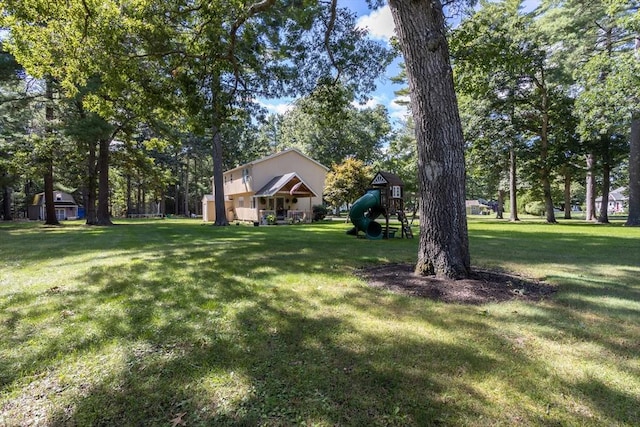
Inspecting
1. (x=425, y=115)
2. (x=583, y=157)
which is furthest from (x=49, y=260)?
(x=583, y=157)

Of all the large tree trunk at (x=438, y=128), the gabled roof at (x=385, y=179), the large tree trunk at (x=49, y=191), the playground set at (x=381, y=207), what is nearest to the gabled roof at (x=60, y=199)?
the large tree trunk at (x=49, y=191)

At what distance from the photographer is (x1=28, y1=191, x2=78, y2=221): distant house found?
1601 inches

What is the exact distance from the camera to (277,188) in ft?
79.1

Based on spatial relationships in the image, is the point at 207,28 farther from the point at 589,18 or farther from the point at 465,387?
the point at 589,18

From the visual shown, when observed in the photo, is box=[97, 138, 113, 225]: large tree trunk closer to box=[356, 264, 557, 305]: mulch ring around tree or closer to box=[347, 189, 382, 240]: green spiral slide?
box=[347, 189, 382, 240]: green spiral slide

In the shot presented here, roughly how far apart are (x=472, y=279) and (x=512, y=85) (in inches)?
821

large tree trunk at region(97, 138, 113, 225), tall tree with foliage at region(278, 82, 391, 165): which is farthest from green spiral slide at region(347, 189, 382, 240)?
tall tree with foliage at region(278, 82, 391, 165)

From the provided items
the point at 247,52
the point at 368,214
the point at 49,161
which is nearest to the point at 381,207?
the point at 368,214

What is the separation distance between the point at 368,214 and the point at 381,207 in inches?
25.1

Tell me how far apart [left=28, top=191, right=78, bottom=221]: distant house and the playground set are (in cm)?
4426

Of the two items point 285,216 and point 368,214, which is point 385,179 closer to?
point 368,214

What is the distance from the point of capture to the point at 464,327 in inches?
131

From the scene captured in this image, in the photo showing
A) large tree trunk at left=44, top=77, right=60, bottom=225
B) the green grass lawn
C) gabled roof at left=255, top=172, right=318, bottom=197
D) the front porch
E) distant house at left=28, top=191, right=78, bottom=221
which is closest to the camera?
the green grass lawn

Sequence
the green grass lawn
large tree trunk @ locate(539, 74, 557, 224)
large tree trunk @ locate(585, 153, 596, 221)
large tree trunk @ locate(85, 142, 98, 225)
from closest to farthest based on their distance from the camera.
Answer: the green grass lawn, large tree trunk @ locate(85, 142, 98, 225), large tree trunk @ locate(539, 74, 557, 224), large tree trunk @ locate(585, 153, 596, 221)
